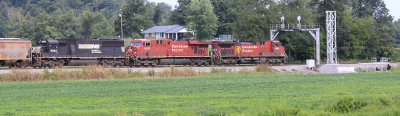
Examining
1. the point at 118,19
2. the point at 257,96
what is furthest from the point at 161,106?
the point at 118,19

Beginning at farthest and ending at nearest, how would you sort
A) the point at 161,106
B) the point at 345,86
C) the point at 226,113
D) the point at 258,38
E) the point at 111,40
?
the point at 258,38 < the point at 111,40 < the point at 345,86 < the point at 161,106 < the point at 226,113

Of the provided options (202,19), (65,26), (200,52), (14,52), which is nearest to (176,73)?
(200,52)

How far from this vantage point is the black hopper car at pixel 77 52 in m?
36.0

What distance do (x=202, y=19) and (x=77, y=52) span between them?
1562 inches

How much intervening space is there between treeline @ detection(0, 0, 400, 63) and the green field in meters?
Answer: 34.3

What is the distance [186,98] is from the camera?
1767cm

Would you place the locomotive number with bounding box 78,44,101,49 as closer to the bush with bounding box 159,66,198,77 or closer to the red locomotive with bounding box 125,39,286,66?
the red locomotive with bounding box 125,39,286,66

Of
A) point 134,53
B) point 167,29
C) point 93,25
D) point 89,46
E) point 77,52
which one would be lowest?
point 134,53

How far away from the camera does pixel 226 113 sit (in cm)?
1441

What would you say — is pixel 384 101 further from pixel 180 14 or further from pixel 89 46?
pixel 180 14

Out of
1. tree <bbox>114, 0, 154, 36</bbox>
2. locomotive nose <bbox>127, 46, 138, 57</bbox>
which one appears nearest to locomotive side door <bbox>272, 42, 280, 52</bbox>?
locomotive nose <bbox>127, 46, 138, 57</bbox>

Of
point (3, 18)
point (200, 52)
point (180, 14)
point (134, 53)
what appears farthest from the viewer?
point (3, 18)

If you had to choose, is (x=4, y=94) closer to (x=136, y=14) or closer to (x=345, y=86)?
(x=345, y=86)

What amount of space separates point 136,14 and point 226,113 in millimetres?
74883
